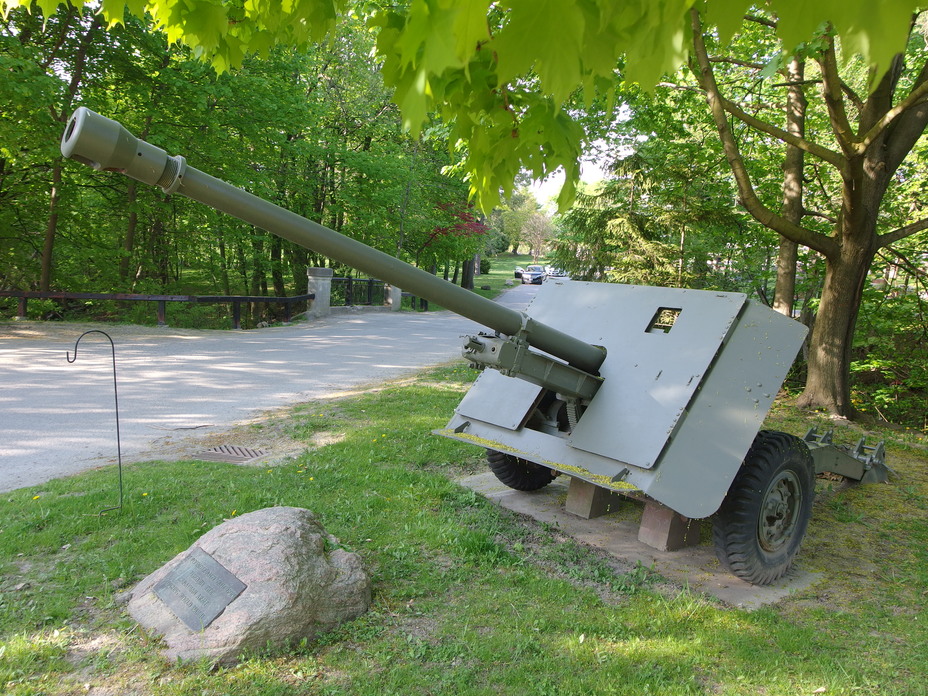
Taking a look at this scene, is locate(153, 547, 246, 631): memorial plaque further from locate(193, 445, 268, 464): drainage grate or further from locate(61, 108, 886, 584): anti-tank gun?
locate(193, 445, 268, 464): drainage grate

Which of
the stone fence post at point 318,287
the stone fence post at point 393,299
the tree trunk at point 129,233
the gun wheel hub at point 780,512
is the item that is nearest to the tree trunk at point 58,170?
the tree trunk at point 129,233

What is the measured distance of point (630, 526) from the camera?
15.7 ft

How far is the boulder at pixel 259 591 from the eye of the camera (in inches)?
118

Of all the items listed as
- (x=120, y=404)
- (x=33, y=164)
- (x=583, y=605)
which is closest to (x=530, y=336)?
(x=583, y=605)

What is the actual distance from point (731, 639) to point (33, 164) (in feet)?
50.6

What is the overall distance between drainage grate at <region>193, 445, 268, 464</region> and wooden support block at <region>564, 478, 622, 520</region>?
9.09 ft

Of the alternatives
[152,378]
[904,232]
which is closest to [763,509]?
[904,232]

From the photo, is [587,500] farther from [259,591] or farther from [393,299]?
[393,299]

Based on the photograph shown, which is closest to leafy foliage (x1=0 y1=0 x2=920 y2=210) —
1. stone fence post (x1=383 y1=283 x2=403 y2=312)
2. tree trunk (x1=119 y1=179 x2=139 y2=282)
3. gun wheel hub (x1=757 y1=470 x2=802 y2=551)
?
gun wheel hub (x1=757 y1=470 x2=802 y2=551)

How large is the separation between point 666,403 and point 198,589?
2695 mm

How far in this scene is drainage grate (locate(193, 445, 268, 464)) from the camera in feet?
19.2

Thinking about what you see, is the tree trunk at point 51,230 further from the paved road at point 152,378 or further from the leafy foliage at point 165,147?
the paved road at point 152,378

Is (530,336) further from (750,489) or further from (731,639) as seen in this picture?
(731,639)

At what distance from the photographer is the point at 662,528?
14.2ft
